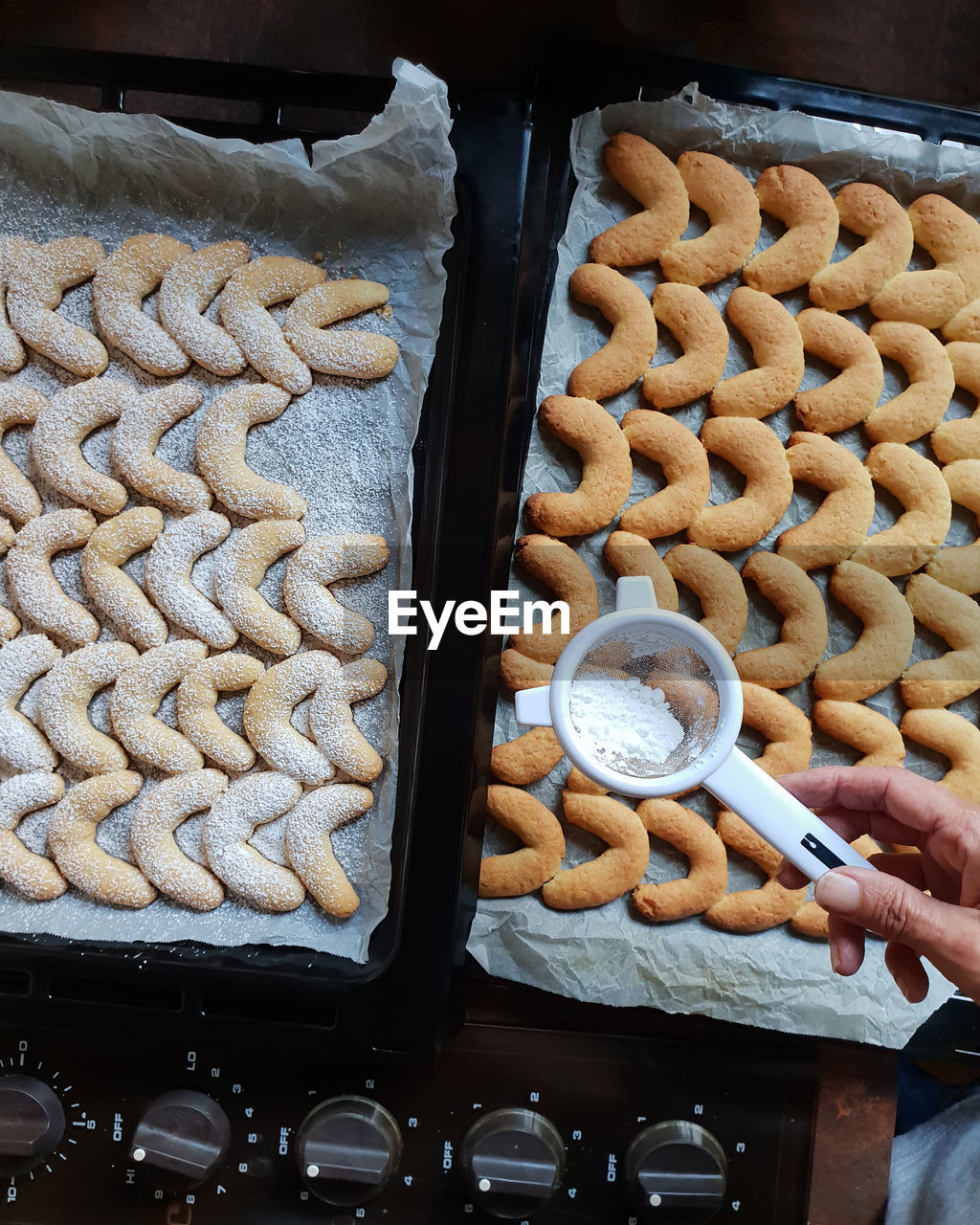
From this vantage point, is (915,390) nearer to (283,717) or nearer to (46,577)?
(283,717)

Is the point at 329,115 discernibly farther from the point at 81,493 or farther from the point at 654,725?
the point at 654,725

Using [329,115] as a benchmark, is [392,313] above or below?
below

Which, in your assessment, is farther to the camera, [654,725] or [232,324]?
[232,324]

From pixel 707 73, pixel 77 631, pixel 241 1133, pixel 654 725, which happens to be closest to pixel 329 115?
pixel 707 73

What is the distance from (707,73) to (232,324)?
0.52m

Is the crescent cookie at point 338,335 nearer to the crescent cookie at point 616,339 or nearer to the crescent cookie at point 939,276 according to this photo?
the crescent cookie at point 616,339

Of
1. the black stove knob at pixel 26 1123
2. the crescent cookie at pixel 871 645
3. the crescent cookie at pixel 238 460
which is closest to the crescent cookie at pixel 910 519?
the crescent cookie at pixel 871 645

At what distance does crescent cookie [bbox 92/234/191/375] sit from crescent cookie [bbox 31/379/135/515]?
4 centimetres

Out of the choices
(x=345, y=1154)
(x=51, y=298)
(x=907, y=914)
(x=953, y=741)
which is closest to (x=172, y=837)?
(x=345, y=1154)

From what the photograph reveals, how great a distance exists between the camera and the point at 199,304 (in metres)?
0.90

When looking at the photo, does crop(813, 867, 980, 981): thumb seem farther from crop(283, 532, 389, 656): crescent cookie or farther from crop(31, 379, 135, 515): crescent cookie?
crop(31, 379, 135, 515): crescent cookie

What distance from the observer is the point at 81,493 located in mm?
884

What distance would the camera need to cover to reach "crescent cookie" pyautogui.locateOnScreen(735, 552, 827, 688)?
2.91 feet

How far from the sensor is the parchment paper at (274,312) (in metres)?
0.85
